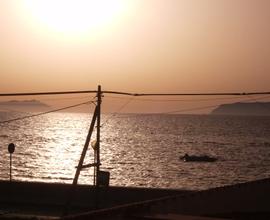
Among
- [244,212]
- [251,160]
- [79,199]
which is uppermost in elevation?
[244,212]

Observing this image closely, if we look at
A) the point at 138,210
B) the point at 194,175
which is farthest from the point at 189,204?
the point at 194,175

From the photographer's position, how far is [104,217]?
772 cm

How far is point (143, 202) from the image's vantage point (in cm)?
829

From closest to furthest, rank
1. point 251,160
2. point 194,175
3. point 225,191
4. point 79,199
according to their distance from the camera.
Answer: point 225,191 → point 79,199 → point 194,175 → point 251,160

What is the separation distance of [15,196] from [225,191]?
12682 millimetres

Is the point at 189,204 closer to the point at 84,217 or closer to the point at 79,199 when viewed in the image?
the point at 84,217

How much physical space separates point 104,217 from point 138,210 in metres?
0.56

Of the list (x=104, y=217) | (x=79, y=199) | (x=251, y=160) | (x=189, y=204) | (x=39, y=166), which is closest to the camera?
(x=104, y=217)

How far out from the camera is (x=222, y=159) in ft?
335

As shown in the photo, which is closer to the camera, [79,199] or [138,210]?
[138,210]

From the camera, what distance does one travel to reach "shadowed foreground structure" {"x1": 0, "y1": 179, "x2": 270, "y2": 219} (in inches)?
313

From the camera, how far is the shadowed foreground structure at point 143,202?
795 cm

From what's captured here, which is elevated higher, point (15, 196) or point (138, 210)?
point (138, 210)

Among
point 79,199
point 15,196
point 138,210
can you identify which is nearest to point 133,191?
point 79,199
